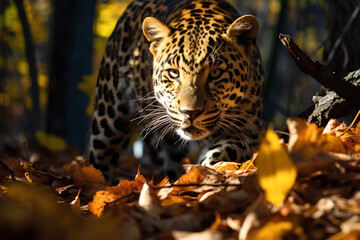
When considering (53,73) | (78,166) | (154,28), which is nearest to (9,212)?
(78,166)

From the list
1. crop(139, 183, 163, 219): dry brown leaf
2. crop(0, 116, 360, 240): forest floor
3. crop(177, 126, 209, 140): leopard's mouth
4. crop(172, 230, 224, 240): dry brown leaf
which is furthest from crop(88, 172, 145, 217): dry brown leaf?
crop(177, 126, 209, 140): leopard's mouth

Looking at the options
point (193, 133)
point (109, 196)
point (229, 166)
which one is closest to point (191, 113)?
point (193, 133)

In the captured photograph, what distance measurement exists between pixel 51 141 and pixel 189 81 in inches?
306

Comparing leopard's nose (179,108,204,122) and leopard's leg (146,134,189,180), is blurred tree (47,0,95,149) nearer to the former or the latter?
leopard's leg (146,134,189,180)

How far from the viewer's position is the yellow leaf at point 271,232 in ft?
5.70

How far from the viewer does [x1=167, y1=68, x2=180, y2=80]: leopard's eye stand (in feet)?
13.6

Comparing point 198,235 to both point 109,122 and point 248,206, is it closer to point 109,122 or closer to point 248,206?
point 248,206

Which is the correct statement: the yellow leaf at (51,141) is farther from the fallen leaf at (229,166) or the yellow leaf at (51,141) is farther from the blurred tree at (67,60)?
the fallen leaf at (229,166)

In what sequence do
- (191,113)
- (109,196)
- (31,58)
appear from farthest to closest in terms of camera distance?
(31,58) → (191,113) → (109,196)

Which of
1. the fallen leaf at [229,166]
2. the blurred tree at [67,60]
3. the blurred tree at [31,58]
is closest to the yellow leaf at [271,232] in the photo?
the fallen leaf at [229,166]

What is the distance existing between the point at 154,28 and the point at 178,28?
0.25 m

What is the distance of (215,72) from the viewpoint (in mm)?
4066

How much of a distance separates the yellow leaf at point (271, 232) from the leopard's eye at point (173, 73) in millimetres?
2547

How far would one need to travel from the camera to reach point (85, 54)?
11492 mm
